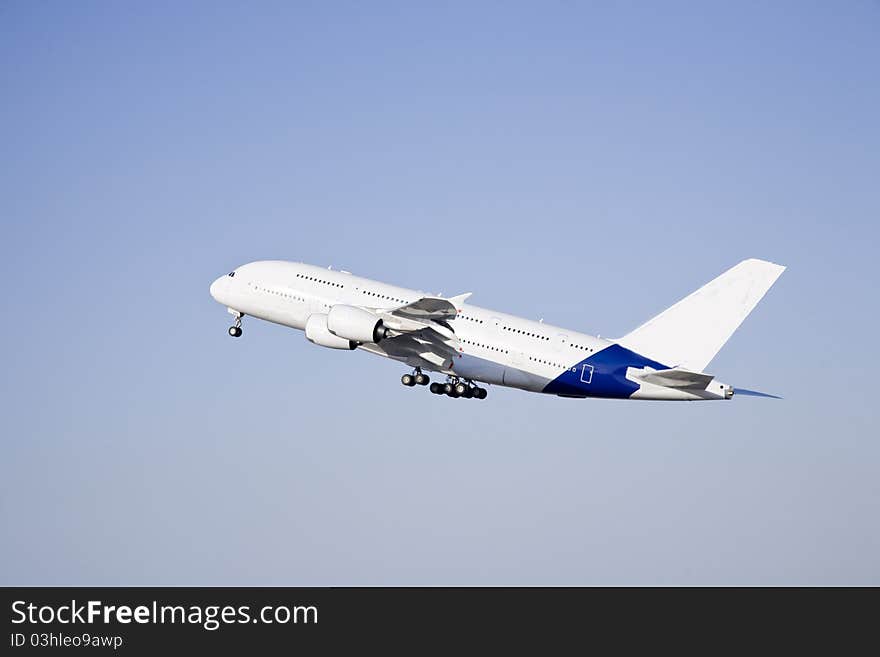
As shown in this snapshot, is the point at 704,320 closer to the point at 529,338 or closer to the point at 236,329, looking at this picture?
the point at 529,338

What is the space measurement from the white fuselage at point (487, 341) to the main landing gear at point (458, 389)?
2.81 metres

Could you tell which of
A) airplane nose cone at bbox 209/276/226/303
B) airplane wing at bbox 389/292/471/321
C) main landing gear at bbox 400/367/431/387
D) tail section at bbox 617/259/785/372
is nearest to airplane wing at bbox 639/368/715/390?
tail section at bbox 617/259/785/372

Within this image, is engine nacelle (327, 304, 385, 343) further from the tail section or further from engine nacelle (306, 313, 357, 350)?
the tail section

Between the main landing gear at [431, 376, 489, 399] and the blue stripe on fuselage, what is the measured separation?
8.35 m

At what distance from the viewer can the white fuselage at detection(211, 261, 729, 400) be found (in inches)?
3733

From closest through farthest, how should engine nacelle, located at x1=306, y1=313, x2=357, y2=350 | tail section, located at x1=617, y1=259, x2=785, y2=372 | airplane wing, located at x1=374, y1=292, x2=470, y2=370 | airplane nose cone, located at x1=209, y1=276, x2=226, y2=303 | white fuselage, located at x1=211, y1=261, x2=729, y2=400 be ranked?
white fuselage, located at x1=211, y1=261, x2=729, y2=400
tail section, located at x1=617, y1=259, x2=785, y2=372
airplane wing, located at x1=374, y1=292, x2=470, y2=370
engine nacelle, located at x1=306, y1=313, x2=357, y2=350
airplane nose cone, located at x1=209, y1=276, x2=226, y2=303

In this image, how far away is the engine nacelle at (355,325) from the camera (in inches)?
3816

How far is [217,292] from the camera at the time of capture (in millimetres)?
106438

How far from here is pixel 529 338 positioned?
9669cm

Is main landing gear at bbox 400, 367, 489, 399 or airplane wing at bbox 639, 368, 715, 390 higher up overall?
main landing gear at bbox 400, 367, 489, 399
